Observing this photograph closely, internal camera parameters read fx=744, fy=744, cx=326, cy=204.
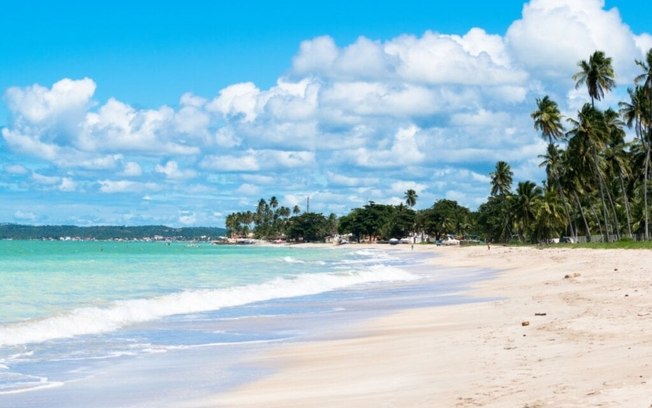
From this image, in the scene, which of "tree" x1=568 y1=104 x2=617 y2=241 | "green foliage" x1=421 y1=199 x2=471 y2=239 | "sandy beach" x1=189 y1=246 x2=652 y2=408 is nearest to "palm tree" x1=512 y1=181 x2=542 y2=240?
"tree" x1=568 y1=104 x2=617 y2=241

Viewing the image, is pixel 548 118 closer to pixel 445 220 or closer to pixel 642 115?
pixel 642 115

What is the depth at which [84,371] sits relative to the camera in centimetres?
1266

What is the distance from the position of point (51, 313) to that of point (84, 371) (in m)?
11.1

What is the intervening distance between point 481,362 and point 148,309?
49.4 ft

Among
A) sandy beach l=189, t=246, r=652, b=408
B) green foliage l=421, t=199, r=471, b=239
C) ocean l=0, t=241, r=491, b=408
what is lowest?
ocean l=0, t=241, r=491, b=408

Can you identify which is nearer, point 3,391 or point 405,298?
point 3,391

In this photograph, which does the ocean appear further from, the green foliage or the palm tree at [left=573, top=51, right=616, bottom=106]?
the green foliage

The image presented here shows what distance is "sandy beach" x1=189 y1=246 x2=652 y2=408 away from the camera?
809 cm

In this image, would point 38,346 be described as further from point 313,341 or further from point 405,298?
point 405,298

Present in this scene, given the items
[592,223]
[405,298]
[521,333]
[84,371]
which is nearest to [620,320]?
[521,333]

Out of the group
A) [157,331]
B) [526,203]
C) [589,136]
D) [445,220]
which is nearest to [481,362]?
[157,331]

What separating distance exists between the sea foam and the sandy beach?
22.2 feet

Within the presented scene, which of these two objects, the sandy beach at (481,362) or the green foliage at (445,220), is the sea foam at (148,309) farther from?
the green foliage at (445,220)

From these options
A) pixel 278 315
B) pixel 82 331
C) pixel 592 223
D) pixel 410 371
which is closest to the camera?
pixel 410 371
